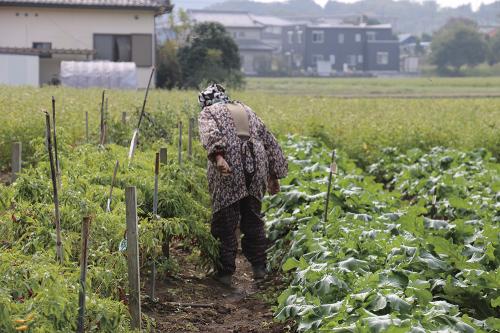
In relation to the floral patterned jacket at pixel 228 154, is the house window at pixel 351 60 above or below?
above

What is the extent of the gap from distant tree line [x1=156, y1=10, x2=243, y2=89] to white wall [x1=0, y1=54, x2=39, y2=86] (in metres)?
6.11

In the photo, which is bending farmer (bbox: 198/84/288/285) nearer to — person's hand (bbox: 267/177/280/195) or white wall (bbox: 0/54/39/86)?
person's hand (bbox: 267/177/280/195)

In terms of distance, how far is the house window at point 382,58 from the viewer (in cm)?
8056

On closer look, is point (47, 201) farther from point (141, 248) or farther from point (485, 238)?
point (485, 238)

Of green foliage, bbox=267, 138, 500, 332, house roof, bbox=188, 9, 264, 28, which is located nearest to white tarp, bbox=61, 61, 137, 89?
green foliage, bbox=267, 138, 500, 332

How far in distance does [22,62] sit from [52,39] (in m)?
4.09

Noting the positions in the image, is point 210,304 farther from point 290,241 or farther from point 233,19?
point 233,19

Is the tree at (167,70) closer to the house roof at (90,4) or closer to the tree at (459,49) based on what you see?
the house roof at (90,4)

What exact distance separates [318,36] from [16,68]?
51188 mm

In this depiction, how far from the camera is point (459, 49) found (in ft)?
239

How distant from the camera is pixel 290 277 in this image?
7.43 metres

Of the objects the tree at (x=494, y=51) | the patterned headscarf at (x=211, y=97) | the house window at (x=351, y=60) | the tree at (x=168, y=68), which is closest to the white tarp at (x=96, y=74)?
the tree at (x=168, y=68)

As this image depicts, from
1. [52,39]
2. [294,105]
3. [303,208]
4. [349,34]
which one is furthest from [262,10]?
[303,208]

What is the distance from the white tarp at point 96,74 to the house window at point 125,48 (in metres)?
3.16
